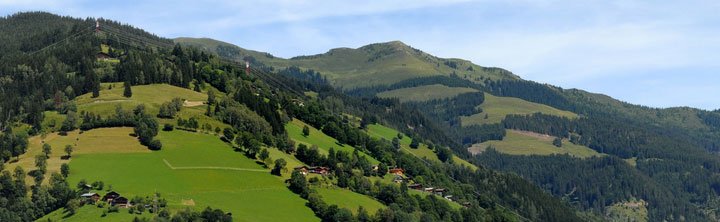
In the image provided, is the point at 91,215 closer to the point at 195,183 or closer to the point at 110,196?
the point at 110,196

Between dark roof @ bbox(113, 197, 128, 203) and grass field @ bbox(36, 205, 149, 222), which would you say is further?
dark roof @ bbox(113, 197, 128, 203)

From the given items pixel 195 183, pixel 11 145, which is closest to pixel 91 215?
pixel 195 183

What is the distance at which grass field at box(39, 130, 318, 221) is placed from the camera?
17412 centimetres

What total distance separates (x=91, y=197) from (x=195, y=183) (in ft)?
75.6

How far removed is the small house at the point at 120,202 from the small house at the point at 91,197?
141 inches

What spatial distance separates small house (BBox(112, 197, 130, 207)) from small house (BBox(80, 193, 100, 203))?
11.8ft

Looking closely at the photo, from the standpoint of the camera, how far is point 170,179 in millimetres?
185125

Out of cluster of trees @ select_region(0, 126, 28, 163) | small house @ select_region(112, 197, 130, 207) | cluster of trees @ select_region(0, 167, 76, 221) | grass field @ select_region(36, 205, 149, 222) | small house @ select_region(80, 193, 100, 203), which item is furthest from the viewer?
cluster of trees @ select_region(0, 126, 28, 163)

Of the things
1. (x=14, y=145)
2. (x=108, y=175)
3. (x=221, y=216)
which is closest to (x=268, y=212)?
(x=221, y=216)

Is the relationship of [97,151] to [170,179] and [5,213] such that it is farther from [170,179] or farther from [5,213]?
[5,213]

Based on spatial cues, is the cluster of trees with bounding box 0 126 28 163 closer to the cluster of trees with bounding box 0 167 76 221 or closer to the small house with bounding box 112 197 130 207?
the cluster of trees with bounding box 0 167 76 221

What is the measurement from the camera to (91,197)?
167m

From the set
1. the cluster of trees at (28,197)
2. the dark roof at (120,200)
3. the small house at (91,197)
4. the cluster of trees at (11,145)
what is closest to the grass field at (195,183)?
the dark roof at (120,200)

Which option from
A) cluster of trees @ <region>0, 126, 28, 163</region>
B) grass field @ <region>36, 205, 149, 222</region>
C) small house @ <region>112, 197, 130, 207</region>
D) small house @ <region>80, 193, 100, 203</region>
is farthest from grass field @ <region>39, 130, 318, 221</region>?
cluster of trees @ <region>0, 126, 28, 163</region>
